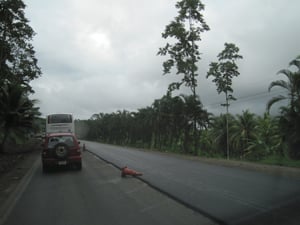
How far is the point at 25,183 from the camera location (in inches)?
548

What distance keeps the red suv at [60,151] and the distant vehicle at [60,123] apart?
15819mm

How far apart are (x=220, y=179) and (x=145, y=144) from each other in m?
49.4

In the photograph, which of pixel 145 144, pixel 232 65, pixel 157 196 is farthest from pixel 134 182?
pixel 145 144

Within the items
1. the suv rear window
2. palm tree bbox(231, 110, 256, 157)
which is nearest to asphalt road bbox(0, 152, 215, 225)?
the suv rear window

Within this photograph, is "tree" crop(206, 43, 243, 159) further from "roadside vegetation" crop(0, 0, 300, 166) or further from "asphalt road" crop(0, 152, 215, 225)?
"asphalt road" crop(0, 152, 215, 225)

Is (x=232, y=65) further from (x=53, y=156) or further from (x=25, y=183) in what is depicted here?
(x=25, y=183)

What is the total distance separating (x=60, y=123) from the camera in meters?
33.7

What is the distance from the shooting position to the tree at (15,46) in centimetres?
2857

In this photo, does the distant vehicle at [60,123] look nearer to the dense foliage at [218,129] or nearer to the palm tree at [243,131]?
the dense foliage at [218,129]

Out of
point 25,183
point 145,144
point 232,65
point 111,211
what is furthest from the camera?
point 145,144

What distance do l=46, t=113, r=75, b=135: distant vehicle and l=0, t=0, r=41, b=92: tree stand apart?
3995 mm

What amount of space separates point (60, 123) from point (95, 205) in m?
25.6

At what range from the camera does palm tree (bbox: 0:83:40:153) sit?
2995 cm

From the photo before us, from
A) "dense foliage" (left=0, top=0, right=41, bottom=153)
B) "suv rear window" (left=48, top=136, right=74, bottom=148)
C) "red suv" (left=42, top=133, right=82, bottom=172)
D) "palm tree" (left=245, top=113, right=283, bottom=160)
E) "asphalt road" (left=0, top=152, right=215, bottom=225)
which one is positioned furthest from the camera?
"palm tree" (left=245, top=113, right=283, bottom=160)
